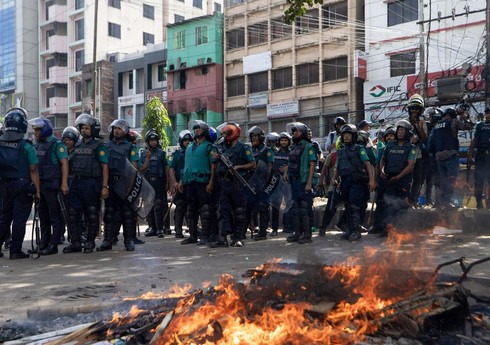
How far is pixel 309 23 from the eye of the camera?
33281 mm

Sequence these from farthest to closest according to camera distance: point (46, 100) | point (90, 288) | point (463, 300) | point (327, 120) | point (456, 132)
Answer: point (46, 100)
point (327, 120)
point (456, 132)
point (90, 288)
point (463, 300)

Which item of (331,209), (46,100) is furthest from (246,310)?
(46,100)

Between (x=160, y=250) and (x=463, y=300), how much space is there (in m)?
5.23

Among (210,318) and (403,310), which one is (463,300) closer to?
(403,310)

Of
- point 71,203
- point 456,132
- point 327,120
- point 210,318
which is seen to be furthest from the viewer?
point 327,120

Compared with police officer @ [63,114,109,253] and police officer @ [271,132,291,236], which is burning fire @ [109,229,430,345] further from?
police officer @ [271,132,291,236]

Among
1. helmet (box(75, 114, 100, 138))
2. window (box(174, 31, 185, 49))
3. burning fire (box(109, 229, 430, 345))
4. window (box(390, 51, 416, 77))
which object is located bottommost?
burning fire (box(109, 229, 430, 345))

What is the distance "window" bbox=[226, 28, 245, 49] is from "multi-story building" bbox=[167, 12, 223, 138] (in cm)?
64

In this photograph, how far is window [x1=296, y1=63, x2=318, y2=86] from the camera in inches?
1296

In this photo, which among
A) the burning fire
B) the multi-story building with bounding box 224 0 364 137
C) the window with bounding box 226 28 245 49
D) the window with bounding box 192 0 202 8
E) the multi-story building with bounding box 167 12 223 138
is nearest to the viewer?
the burning fire

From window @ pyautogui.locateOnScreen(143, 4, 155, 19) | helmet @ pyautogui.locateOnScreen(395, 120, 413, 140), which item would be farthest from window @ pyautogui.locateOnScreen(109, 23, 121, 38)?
helmet @ pyautogui.locateOnScreen(395, 120, 413, 140)

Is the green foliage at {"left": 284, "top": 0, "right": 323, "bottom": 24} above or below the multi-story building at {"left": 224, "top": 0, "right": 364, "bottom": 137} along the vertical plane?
below

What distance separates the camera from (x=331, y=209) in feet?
31.5

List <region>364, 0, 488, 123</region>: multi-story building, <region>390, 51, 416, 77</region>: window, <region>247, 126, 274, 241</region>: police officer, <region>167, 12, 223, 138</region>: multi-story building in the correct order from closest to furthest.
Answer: <region>247, 126, 274, 241</region>: police officer, <region>364, 0, 488, 123</region>: multi-story building, <region>390, 51, 416, 77</region>: window, <region>167, 12, 223, 138</region>: multi-story building
